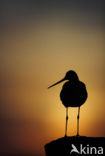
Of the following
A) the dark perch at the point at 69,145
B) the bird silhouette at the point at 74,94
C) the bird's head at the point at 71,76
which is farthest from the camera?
the bird's head at the point at 71,76

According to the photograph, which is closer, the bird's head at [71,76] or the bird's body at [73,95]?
the bird's body at [73,95]

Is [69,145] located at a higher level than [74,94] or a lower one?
lower

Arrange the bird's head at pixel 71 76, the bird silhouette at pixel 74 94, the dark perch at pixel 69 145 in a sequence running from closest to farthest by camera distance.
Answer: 1. the dark perch at pixel 69 145
2. the bird silhouette at pixel 74 94
3. the bird's head at pixel 71 76

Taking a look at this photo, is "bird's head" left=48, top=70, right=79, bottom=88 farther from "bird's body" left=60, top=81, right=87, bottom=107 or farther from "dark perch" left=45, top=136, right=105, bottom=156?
"dark perch" left=45, top=136, right=105, bottom=156

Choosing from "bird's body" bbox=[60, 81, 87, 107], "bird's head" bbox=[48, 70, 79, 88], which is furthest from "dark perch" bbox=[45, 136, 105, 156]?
"bird's head" bbox=[48, 70, 79, 88]

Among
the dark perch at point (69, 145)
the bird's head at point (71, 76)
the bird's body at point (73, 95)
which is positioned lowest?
the dark perch at point (69, 145)

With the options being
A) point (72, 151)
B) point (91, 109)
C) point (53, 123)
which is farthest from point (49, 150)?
point (91, 109)

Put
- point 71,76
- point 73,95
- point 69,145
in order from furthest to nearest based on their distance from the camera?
point 71,76 → point 73,95 → point 69,145

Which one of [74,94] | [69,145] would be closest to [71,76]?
[74,94]

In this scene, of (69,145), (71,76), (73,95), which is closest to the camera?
(69,145)

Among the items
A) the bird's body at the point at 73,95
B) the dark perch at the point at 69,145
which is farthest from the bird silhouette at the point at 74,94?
the dark perch at the point at 69,145

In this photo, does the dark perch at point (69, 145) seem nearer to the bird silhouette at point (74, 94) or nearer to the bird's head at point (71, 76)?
the bird silhouette at point (74, 94)

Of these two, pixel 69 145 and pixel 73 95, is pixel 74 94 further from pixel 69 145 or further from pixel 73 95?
pixel 69 145

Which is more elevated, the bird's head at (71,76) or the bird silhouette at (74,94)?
the bird's head at (71,76)
